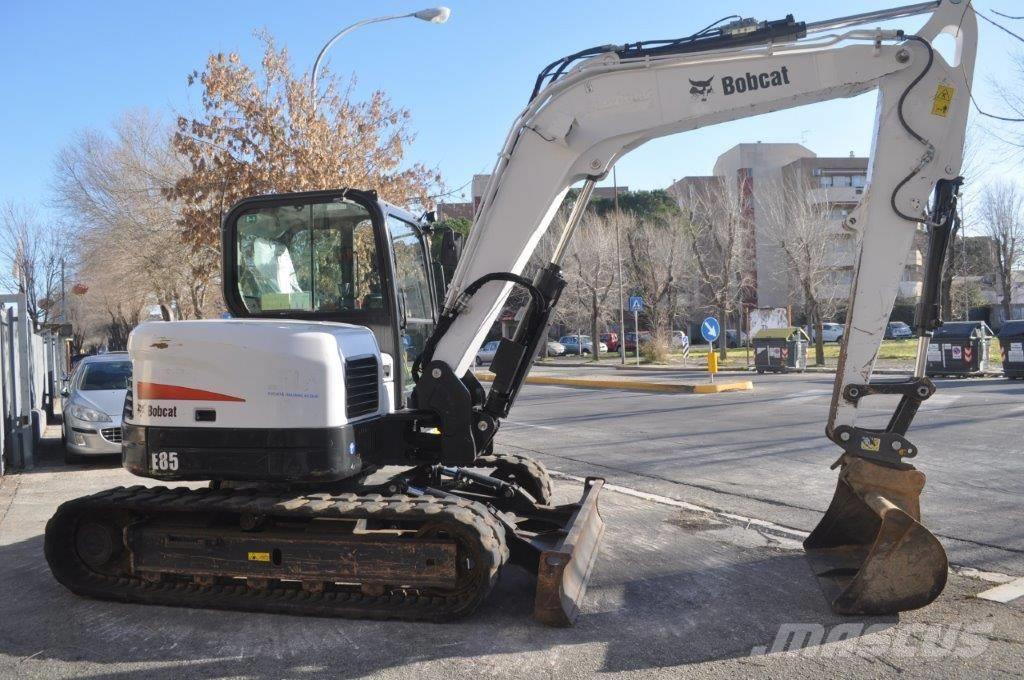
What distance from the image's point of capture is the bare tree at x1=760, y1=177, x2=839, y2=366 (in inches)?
1394

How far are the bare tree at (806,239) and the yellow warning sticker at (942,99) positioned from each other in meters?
29.3

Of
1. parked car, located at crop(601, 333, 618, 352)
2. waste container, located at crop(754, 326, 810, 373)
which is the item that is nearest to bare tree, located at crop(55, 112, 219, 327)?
waste container, located at crop(754, 326, 810, 373)

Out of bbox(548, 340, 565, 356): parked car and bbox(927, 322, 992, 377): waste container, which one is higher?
bbox(927, 322, 992, 377): waste container

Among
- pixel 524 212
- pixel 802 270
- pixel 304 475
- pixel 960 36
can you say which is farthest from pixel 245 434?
pixel 802 270

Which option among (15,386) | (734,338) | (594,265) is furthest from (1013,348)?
(734,338)

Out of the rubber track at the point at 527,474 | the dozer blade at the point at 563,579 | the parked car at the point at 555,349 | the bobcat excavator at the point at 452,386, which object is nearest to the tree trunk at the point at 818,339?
the parked car at the point at 555,349

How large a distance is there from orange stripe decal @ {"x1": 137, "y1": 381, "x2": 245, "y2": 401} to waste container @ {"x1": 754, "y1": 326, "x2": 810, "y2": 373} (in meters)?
25.7

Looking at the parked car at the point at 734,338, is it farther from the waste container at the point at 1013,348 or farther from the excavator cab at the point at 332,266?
the excavator cab at the point at 332,266

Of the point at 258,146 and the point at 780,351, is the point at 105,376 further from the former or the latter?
the point at 780,351

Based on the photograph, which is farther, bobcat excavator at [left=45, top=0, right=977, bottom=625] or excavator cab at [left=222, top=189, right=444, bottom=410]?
excavator cab at [left=222, top=189, right=444, bottom=410]

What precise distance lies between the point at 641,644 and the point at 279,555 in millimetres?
2141

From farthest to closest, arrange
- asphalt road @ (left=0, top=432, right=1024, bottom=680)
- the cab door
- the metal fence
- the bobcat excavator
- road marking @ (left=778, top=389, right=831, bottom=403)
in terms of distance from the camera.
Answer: road marking @ (left=778, top=389, right=831, bottom=403) < the metal fence < the cab door < the bobcat excavator < asphalt road @ (left=0, top=432, right=1024, bottom=680)

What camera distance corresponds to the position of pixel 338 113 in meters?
16.8

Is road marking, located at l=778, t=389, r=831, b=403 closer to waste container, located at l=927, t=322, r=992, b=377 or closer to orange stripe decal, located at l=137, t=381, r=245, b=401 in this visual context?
waste container, located at l=927, t=322, r=992, b=377
